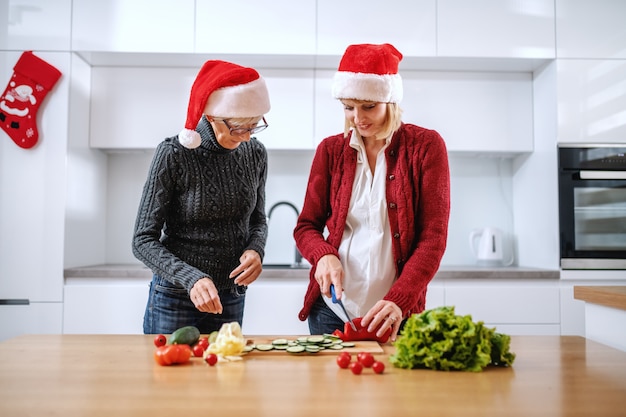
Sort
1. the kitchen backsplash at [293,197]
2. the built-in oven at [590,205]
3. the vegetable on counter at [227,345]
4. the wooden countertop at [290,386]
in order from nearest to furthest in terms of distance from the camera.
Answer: the wooden countertop at [290,386]
the vegetable on counter at [227,345]
the built-in oven at [590,205]
the kitchen backsplash at [293,197]

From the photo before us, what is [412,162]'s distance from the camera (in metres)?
1.58

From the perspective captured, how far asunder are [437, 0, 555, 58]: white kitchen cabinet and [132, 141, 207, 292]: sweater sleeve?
1818 mm

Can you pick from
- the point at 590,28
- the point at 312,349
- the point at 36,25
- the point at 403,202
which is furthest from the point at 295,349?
the point at 590,28

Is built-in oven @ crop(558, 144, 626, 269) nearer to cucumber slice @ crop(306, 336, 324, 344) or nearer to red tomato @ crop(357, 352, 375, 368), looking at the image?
cucumber slice @ crop(306, 336, 324, 344)

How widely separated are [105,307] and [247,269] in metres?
1.46

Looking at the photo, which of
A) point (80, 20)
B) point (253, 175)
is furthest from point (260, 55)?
point (253, 175)

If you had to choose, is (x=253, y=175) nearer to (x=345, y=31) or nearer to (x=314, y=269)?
(x=314, y=269)

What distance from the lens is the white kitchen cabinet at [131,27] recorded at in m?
2.88

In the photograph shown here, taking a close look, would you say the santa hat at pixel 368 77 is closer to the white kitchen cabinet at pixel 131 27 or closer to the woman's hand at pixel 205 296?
the woman's hand at pixel 205 296

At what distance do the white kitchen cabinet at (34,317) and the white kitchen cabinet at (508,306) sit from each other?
191 centimetres

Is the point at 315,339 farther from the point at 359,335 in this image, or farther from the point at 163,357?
the point at 163,357

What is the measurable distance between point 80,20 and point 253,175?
5.65 ft

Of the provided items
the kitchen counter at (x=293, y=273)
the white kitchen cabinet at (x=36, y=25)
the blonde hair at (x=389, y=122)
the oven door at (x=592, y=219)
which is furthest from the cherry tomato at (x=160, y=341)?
the oven door at (x=592, y=219)

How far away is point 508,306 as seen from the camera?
2.77m
